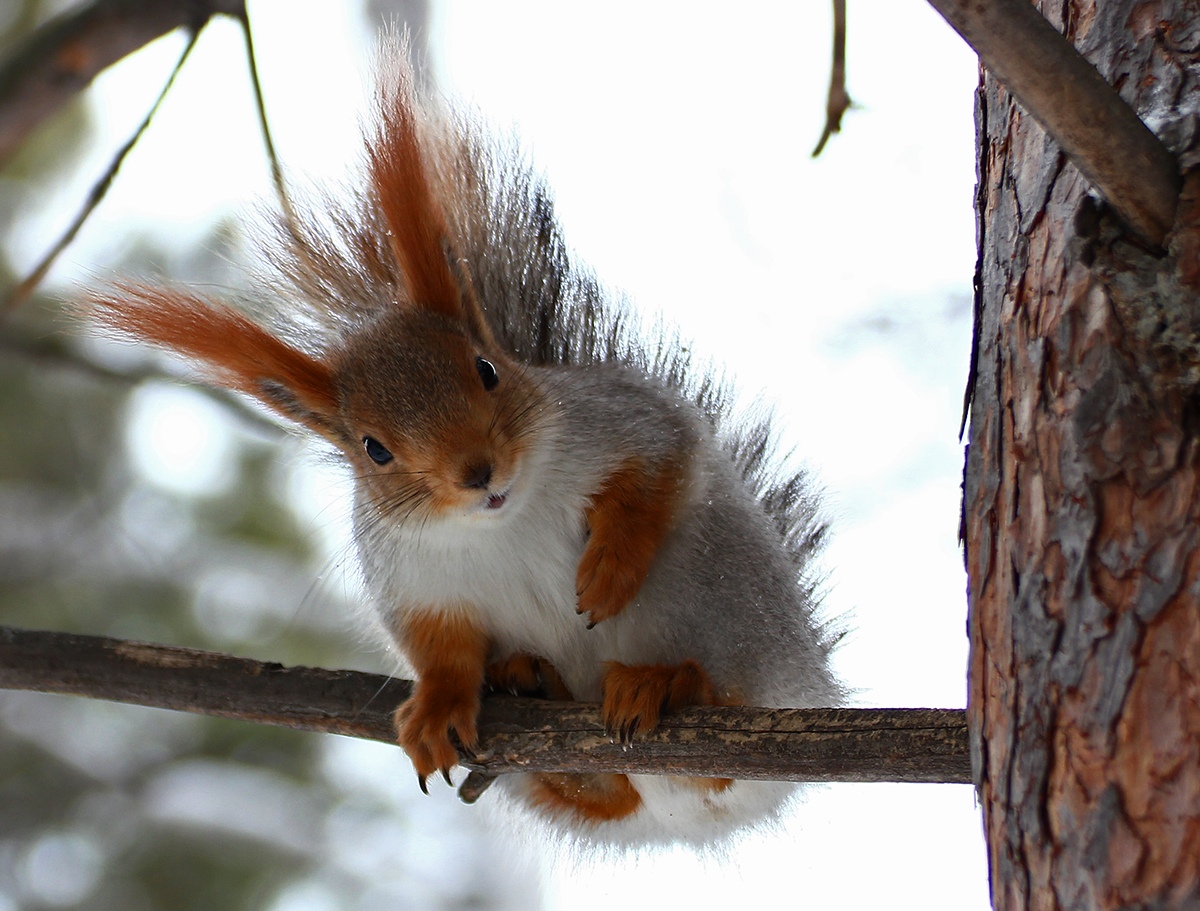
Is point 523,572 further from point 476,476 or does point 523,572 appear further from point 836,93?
point 836,93

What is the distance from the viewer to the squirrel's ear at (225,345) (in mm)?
1732

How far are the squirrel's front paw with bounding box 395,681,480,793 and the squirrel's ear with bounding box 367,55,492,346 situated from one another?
63cm

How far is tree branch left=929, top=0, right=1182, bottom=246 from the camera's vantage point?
869mm

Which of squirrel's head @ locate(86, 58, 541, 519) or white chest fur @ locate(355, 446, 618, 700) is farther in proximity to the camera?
white chest fur @ locate(355, 446, 618, 700)

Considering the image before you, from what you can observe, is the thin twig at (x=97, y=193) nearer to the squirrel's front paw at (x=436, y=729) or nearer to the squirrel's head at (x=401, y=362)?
the squirrel's head at (x=401, y=362)

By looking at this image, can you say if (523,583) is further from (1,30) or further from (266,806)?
(1,30)

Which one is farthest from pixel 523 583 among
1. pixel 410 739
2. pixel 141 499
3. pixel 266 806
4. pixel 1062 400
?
pixel 141 499

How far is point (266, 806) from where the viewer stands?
15.1 ft

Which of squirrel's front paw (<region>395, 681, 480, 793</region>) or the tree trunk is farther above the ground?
the tree trunk

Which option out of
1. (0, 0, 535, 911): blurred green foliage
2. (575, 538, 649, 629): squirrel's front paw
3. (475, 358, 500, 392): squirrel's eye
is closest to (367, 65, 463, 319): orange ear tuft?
(475, 358, 500, 392): squirrel's eye

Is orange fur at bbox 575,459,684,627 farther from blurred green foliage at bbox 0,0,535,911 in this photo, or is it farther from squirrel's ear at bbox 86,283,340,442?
blurred green foliage at bbox 0,0,535,911

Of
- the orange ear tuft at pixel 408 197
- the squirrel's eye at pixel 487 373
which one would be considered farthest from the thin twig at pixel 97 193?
the squirrel's eye at pixel 487 373

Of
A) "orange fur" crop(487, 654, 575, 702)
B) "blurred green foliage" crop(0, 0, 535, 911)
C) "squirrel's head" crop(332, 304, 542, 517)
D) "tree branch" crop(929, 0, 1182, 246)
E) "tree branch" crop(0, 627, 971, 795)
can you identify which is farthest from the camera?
"blurred green foliage" crop(0, 0, 535, 911)

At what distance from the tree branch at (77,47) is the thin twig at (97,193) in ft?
0.30
